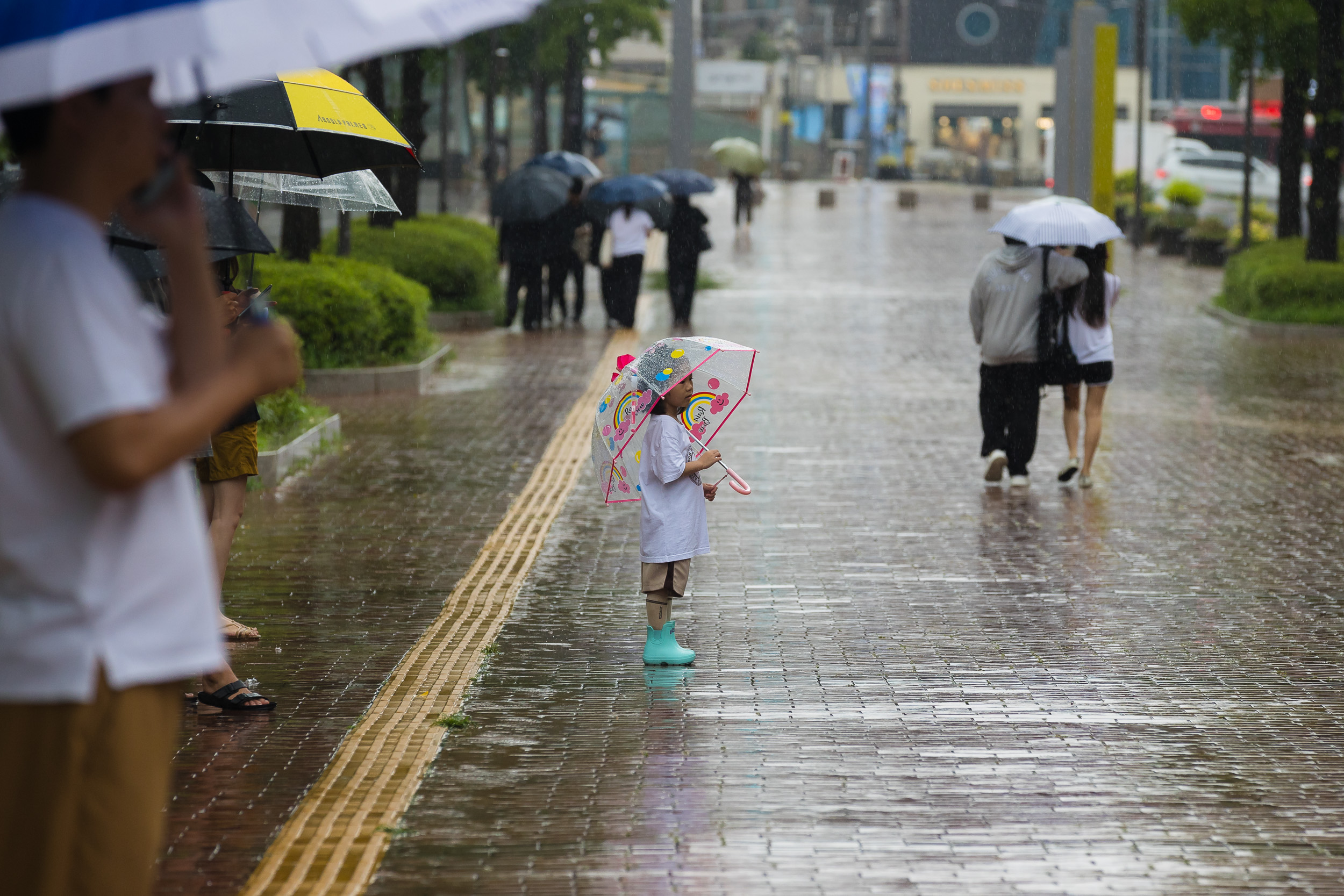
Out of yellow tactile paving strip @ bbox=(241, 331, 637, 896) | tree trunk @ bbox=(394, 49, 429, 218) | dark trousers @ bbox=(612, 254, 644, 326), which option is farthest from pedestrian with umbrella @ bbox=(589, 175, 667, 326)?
yellow tactile paving strip @ bbox=(241, 331, 637, 896)

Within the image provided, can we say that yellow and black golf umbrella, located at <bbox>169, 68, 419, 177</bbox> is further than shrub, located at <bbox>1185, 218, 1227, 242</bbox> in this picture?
No

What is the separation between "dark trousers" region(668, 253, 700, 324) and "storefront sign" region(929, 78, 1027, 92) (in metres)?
76.0

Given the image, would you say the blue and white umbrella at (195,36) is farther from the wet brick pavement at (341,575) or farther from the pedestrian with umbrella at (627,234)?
the pedestrian with umbrella at (627,234)

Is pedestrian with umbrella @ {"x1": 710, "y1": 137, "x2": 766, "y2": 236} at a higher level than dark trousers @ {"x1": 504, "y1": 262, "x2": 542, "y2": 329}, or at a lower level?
higher

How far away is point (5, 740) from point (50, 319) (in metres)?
0.67

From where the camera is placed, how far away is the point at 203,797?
5301 mm

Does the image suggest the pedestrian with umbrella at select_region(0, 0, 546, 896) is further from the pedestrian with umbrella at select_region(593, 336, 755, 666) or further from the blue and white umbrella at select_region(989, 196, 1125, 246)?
the blue and white umbrella at select_region(989, 196, 1125, 246)

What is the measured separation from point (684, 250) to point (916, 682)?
14651 millimetres

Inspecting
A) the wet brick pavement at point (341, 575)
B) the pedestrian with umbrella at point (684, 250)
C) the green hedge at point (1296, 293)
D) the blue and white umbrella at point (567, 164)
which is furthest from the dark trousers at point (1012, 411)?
the blue and white umbrella at point (567, 164)

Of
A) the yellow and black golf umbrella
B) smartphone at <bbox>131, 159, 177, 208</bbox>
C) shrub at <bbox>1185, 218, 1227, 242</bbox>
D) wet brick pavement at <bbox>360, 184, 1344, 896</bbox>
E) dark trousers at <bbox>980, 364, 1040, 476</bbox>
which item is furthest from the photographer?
shrub at <bbox>1185, 218, 1227, 242</bbox>

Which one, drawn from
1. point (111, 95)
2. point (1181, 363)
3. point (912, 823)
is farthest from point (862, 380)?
point (111, 95)

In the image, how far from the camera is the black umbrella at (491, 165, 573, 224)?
19953mm

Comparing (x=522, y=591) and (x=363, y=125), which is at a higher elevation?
(x=363, y=125)

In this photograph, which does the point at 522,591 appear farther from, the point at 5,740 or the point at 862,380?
the point at 862,380
